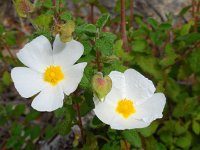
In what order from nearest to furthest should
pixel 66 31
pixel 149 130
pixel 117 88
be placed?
pixel 66 31 → pixel 117 88 → pixel 149 130

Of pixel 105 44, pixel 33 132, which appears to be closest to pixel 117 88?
pixel 105 44

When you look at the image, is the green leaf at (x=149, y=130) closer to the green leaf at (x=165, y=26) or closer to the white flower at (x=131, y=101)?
the white flower at (x=131, y=101)

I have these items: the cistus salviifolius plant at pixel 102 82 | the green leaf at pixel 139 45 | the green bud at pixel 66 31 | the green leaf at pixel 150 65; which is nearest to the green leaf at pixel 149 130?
the cistus salviifolius plant at pixel 102 82

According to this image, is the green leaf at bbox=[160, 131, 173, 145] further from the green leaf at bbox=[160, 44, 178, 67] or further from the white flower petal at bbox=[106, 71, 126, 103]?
the white flower petal at bbox=[106, 71, 126, 103]

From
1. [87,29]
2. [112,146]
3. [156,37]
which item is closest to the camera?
[87,29]

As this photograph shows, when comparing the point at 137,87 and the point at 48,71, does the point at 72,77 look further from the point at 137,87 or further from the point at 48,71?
the point at 137,87

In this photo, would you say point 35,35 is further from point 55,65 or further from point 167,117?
point 167,117
